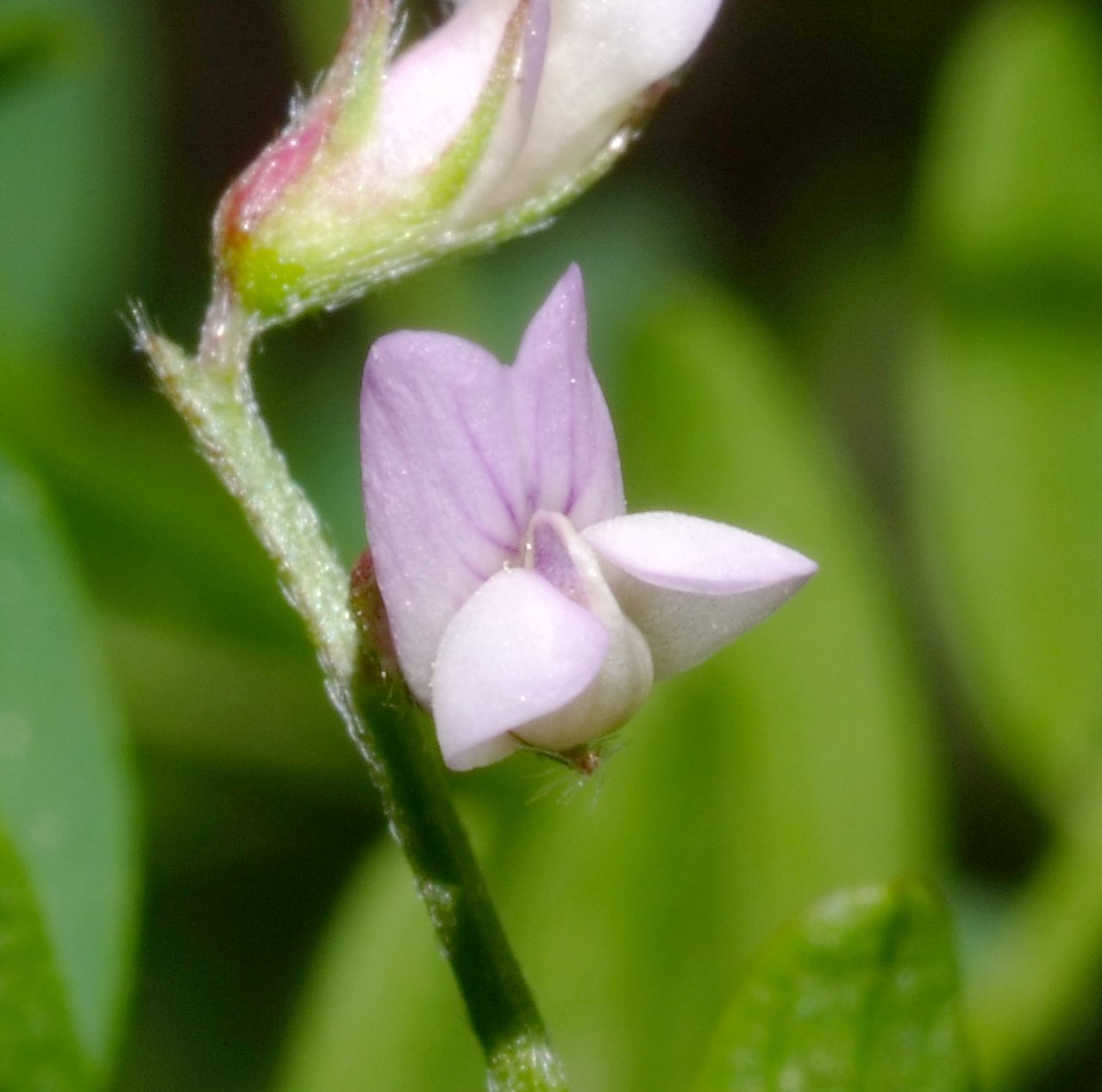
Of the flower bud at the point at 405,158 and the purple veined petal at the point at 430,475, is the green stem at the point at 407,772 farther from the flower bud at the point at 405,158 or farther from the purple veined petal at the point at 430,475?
the flower bud at the point at 405,158

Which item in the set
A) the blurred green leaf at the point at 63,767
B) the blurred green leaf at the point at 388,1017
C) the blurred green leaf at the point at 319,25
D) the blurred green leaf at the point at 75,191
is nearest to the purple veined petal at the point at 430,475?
the blurred green leaf at the point at 63,767

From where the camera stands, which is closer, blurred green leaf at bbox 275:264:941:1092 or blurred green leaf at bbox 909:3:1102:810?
blurred green leaf at bbox 275:264:941:1092

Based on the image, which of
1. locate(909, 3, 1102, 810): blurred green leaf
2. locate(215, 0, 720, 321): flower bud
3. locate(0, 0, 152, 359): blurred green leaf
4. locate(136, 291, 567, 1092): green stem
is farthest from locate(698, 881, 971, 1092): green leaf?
locate(0, 0, 152, 359): blurred green leaf

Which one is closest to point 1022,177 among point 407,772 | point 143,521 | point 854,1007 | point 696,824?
point 696,824

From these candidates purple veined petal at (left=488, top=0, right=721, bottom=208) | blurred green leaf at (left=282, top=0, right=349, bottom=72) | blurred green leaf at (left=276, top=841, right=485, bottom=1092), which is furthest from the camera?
blurred green leaf at (left=282, top=0, right=349, bottom=72)

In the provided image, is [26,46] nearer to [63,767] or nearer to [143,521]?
[143,521]

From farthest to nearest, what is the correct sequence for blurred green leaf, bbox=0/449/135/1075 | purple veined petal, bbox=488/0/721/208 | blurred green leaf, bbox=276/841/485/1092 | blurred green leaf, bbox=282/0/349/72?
blurred green leaf, bbox=282/0/349/72 < blurred green leaf, bbox=276/841/485/1092 < blurred green leaf, bbox=0/449/135/1075 < purple veined petal, bbox=488/0/721/208

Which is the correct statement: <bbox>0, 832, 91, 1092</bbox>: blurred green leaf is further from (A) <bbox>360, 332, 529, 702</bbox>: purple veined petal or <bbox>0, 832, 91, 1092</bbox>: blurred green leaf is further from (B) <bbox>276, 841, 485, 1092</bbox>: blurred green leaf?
(B) <bbox>276, 841, 485, 1092</bbox>: blurred green leaf
